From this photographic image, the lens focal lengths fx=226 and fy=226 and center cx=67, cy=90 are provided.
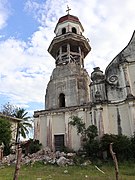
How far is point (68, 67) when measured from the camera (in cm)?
2648

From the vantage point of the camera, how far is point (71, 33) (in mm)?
28109

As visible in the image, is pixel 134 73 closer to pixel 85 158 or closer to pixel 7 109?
pixel 85 158

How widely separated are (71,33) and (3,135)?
47.6 feet

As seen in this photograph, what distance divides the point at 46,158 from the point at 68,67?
38.3 ft

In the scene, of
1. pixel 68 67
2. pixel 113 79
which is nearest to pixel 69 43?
pixel 68 67

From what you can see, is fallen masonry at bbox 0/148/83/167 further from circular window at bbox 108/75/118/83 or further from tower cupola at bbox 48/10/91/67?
tower cupola at bbox 48/10/91/67

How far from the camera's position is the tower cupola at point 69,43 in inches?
1106

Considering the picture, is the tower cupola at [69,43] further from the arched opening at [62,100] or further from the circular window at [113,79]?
the circular window at [113,79]

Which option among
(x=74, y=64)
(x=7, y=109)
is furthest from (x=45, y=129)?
(x=7, y=109)

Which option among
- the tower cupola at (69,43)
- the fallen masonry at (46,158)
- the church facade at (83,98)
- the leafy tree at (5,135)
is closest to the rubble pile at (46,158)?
the fallen masonry at (46,158)

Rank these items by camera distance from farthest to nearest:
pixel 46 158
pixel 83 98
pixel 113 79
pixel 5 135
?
pixel 83 98 → pixel 5 135 → pixel 113 79 → pixel 46 158

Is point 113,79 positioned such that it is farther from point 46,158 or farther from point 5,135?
point 5,135

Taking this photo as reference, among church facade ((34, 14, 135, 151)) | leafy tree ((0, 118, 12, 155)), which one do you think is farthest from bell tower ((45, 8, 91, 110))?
leafy tree ((0, 118, 12, 155))

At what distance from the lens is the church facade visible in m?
20.0
